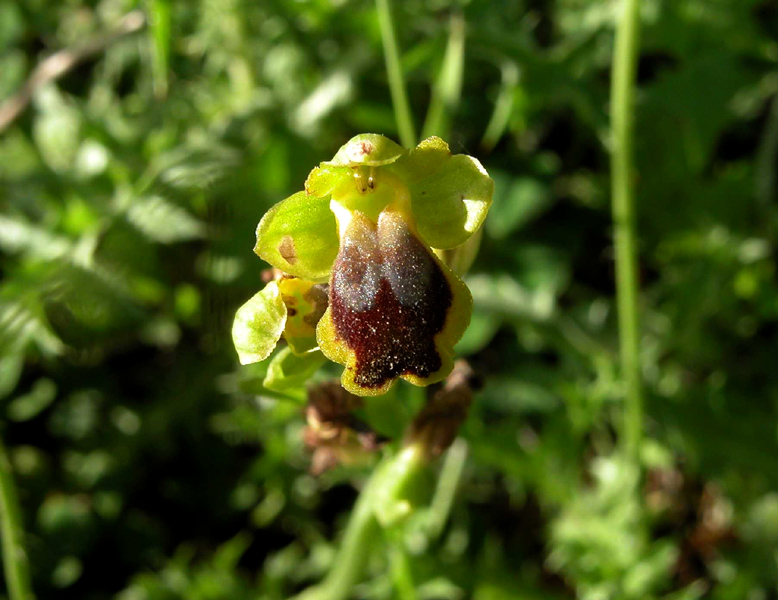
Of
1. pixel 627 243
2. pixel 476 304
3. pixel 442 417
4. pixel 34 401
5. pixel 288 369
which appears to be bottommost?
pixel 34 401

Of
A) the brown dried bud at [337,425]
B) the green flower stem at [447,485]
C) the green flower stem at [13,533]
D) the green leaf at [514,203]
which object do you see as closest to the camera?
the brown dried bud at [337,425]

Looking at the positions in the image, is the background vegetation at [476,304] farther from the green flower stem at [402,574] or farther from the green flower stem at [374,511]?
the green flower stem at [374,511]

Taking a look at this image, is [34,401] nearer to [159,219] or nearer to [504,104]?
[159,219]

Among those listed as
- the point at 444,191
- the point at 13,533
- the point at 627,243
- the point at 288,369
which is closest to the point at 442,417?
the point at 288,369

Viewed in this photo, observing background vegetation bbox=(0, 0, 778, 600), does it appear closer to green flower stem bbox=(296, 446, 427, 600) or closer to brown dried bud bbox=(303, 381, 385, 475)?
green flower stem bbox=(296, 446, 427, 600)

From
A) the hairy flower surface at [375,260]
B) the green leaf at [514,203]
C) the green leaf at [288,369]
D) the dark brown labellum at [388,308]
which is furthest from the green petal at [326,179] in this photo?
the green leaf at [514,203]

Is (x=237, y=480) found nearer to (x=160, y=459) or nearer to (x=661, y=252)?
(x=160, y=459)

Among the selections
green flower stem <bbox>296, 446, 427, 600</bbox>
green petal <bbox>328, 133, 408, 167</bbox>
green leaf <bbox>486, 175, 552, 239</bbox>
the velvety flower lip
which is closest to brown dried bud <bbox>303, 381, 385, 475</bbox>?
green flower stem <bbox>296, 446, 427, 600</bbox>

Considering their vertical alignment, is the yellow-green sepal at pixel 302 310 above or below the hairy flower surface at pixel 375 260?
below
